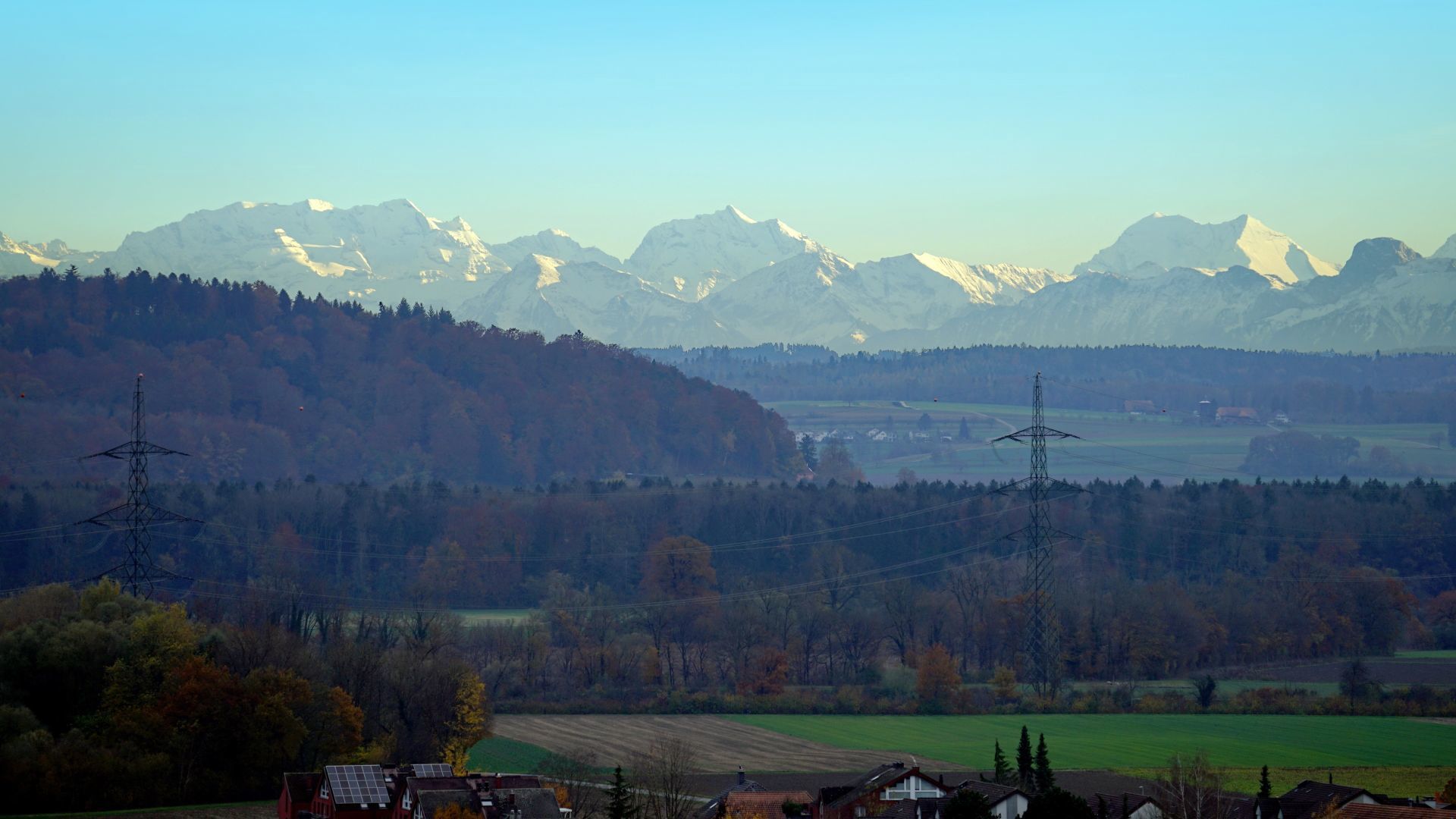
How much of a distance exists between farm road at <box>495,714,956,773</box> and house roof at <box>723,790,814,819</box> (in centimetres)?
751

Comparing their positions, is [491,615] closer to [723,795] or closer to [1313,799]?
[723,795]

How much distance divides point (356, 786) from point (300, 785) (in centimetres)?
300

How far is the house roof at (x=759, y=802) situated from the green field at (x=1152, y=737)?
10356mm

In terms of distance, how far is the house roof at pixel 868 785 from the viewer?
156 ft

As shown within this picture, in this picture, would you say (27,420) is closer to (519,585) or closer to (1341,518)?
(519,585)

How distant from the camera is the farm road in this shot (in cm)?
5803

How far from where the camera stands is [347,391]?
185375mm

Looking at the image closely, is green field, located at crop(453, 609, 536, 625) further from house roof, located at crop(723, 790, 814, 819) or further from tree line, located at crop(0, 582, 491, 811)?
house roof, located at crop(723, 790, 814, 819)

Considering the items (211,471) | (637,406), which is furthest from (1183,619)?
(637,406)

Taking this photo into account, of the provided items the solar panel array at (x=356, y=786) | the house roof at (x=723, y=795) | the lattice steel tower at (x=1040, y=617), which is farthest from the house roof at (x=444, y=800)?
the lattice steel tower at (x=1040, y=617)

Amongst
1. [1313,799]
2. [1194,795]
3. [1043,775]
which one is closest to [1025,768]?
[1043,775]

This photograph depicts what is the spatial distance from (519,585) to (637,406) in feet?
275

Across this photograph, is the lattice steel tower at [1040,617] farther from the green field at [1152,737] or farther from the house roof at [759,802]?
the house roof at [759,802]

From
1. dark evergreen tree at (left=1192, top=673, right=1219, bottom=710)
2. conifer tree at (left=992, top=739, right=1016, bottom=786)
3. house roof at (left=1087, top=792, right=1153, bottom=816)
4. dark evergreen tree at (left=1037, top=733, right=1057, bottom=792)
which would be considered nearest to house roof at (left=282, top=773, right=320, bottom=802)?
conifer tree at (left=992, top=739, right=1016, bottom=786)
